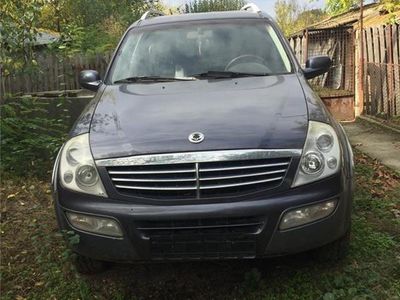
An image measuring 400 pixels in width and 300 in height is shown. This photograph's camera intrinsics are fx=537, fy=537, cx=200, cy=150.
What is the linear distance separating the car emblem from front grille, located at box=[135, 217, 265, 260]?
1.48 feet

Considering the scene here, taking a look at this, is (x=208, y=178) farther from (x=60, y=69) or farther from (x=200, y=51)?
(x=60, y=69)

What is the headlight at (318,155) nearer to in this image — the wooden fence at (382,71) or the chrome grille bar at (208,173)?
the chrome grille bar at (208,173)

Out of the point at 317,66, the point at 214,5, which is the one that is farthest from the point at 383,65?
the point at 214,5

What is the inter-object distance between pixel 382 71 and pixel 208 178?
7.93 meters

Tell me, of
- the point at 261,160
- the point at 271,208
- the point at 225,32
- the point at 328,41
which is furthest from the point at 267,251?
the point at 328,41

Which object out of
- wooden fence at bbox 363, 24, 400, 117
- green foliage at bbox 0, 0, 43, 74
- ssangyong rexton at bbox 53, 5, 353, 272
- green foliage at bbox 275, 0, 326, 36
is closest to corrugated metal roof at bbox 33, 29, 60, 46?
green foliage at bbox 0, 0, 43, 74

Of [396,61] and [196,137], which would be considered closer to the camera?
[196,137]

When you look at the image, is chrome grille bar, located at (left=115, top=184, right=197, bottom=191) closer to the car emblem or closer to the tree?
the car emblem

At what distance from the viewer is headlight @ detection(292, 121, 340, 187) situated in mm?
2977

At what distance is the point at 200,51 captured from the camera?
181 inches

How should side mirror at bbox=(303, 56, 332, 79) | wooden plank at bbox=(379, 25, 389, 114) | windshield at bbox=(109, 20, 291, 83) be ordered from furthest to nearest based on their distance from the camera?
1. wooden plank at bbox=(379, 25, 389, 114)
2. side mirror at bbox=(303, 56, 332, 79)
3. windshield at bbox=(109, 20, 291, 83)

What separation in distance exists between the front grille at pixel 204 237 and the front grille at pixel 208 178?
0.15 metres

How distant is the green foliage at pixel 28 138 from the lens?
591 centimetres

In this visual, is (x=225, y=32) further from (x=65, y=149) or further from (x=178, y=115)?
(x=65, y=149)
